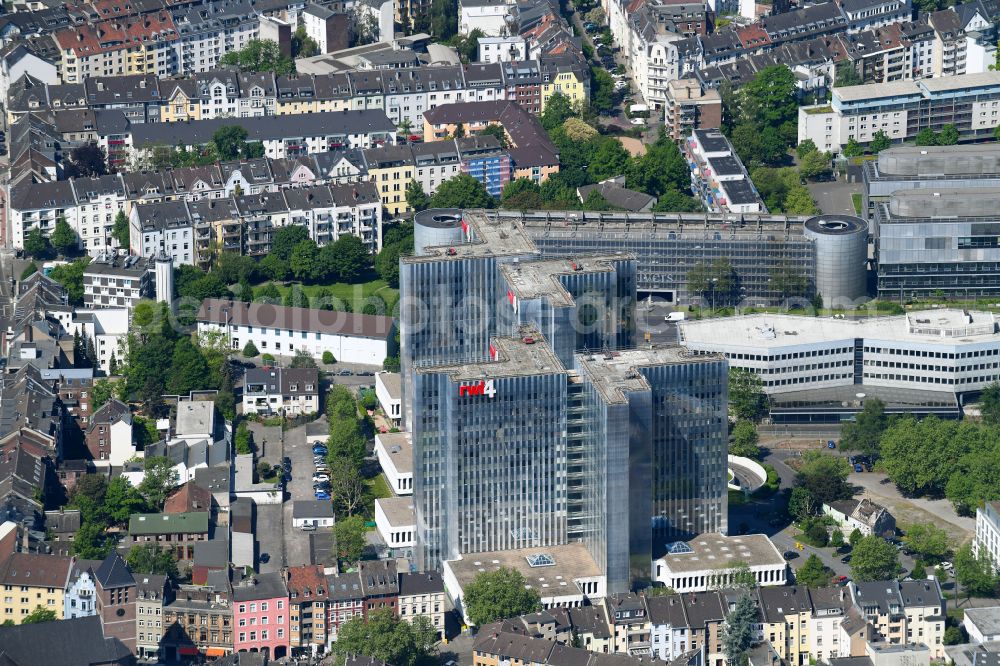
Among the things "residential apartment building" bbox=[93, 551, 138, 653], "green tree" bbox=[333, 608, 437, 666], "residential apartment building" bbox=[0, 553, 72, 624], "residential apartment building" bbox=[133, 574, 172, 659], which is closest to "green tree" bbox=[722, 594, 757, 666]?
"green tree" bbox=[333, 608, 437, 666]

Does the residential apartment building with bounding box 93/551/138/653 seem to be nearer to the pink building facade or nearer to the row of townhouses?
the pink building facade

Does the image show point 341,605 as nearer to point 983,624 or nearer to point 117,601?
point 117,601

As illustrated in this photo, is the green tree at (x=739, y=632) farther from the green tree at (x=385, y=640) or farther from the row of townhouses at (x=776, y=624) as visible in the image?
the green tree at (x=385, y=640)

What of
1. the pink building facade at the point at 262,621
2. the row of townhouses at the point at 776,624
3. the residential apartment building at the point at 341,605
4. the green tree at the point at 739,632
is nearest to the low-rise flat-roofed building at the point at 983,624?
the row of townhouses at the point at 776,624

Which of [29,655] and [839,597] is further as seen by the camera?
[839,597]

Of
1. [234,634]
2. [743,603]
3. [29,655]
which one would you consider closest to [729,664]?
[743,603]

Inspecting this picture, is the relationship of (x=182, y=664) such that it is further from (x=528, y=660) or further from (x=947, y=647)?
(x=947, y=647)
